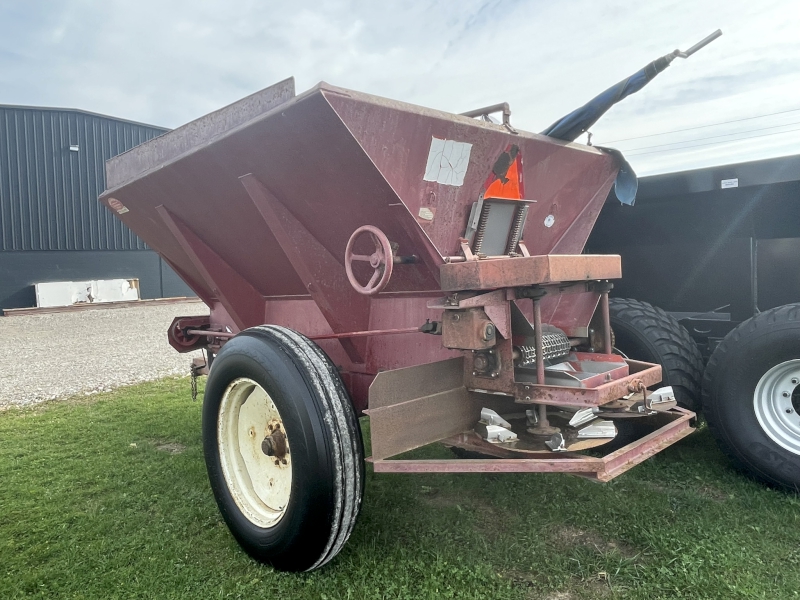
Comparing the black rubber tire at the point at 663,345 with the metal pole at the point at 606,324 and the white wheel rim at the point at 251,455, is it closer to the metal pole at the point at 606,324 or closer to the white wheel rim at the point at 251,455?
the metal pole at the point at 606,324

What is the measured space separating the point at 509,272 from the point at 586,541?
1.45 metres

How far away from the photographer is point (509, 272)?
8.66 feet

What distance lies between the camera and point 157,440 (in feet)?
17.0

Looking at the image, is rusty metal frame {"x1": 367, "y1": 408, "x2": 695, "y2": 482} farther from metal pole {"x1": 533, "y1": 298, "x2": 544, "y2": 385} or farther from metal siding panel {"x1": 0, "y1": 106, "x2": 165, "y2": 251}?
metal siding panel {"x1": 0, "y1": 106, "x2": 165, "y2": 251}

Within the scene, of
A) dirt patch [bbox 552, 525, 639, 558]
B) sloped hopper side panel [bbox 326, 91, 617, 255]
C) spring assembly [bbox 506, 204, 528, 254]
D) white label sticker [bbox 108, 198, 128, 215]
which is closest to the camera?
sloped hopper side panel [bbox 326, 91, 617, 255]

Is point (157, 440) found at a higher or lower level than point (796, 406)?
lower

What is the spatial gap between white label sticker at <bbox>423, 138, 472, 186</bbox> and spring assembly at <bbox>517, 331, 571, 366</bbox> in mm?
900

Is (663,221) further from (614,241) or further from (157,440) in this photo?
(157,440)

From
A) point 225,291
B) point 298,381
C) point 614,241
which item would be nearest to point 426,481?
point 298,381

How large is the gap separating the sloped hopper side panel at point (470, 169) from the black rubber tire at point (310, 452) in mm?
871

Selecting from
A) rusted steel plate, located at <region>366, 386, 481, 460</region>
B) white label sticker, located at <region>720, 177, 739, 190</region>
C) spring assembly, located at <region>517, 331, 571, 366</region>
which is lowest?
rusted steel plate, located at <region>366, 386, 481, 460</region>

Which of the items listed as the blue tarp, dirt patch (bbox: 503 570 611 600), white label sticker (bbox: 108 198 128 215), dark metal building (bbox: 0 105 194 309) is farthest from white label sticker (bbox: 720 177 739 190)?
dark metal building (bbox: 0 105 194 309)

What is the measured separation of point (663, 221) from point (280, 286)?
9.92 feet

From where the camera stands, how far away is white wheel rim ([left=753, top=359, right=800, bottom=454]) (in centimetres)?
339
